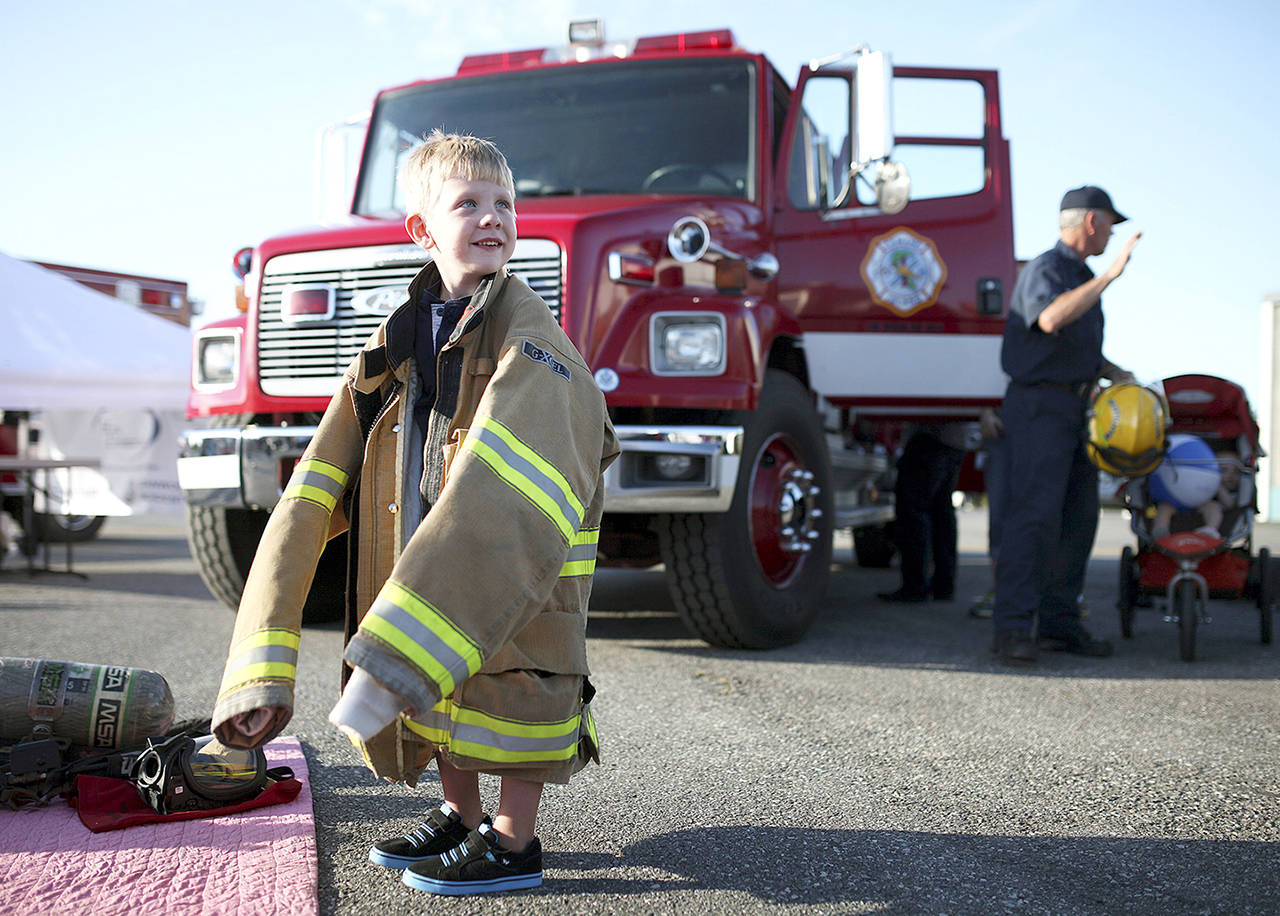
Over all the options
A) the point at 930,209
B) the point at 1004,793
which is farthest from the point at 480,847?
the point at 930,209

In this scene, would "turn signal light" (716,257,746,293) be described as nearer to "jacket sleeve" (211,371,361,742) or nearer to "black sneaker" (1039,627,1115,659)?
"black sneaker" (1039,627,1115,659)

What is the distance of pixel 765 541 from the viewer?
4.71 metres

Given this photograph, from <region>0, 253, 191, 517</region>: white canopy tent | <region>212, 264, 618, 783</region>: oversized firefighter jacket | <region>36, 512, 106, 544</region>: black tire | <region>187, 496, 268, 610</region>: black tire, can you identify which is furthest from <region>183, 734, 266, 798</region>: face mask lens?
<region>36, 512, 106, 544</region>: black tire

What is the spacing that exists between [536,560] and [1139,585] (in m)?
4.20

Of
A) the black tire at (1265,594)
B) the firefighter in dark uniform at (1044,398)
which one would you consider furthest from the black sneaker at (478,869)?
the black tire at (1265,594)

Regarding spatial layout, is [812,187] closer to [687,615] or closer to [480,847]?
[687,615]

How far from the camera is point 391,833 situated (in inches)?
96.0

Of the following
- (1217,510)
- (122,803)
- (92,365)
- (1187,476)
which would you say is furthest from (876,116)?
(92,365)

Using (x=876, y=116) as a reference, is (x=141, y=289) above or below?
above

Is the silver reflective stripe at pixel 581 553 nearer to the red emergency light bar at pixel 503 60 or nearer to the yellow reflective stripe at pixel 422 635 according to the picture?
the yellow reflective stripe at pixel 422 635

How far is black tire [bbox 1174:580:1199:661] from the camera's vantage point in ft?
15.5

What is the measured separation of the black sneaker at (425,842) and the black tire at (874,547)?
7443 millimetres

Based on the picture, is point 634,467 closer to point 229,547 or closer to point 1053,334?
point 1053,334

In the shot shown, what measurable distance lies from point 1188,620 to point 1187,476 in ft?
2.16
